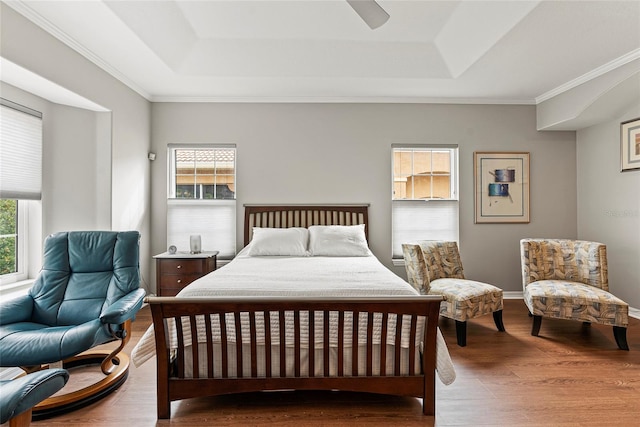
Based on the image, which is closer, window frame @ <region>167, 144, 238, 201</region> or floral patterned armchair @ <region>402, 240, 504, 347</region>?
floral patterned armchair @ <region>402, 240, 504, 347</region>

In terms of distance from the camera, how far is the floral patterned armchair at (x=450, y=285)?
3068 mm

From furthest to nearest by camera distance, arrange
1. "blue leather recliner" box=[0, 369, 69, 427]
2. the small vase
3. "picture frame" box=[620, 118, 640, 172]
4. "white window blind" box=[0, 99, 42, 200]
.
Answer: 1. the small vase
2. "picture frame" box=[620, 118, 640, 172]
3. "white window blind" box=[0, 99, 42, 200]
4. "blue leather recliner" box=[0, 369, 69, 427]

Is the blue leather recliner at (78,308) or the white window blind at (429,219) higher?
the white window blind at (429,219)

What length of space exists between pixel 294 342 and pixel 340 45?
290 cm

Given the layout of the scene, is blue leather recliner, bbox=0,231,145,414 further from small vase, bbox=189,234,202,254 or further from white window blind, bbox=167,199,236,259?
white window blind, bbox=167,199,236,259

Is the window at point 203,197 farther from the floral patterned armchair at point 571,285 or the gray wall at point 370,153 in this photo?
the floral patterned armchair at point 571,285

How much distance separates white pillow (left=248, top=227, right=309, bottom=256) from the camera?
366cm

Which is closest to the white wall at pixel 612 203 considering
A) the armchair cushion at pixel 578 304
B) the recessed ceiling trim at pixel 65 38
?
the armchair cushion at pixel 578 304

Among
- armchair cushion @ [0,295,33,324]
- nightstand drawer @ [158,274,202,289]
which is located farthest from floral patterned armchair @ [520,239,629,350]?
armchair cushion @ [0,295,33,324]

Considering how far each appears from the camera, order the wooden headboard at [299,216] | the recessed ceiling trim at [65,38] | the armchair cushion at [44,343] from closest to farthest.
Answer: the armchair cushion at [44,343]
the recessed ceiling trim at [65,38]
the wooden headboard at [299,216]

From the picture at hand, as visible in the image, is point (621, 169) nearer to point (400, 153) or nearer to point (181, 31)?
point (400, 153)

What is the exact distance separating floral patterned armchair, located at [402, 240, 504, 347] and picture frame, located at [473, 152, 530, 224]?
103 centimetres

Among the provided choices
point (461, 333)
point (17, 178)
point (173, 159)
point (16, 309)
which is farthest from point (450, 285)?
point (17, 178)

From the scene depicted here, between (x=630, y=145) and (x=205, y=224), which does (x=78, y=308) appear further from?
(x=630, y=145)
